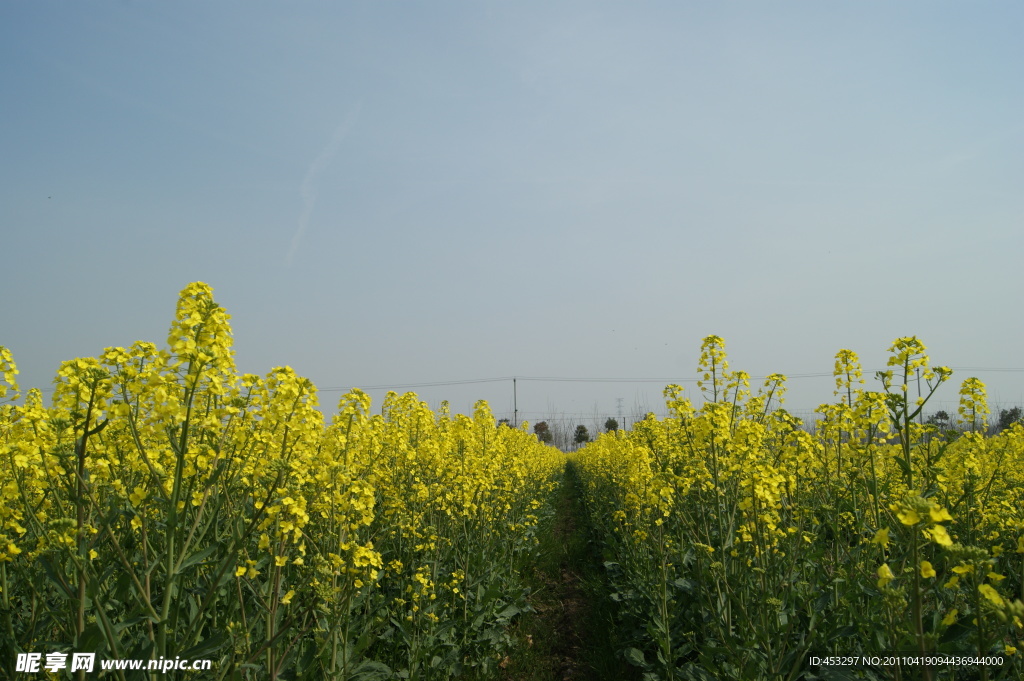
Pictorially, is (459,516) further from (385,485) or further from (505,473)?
(505,473)

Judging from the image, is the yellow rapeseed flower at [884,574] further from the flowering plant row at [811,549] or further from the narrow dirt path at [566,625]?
the narrow dirt path at [566,625]

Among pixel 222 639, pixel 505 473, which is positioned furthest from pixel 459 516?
pixel 222 639

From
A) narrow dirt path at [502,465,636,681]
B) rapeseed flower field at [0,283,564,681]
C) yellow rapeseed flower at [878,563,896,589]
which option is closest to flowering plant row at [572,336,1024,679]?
yellow rapeseed flower at [878,563,896,589]

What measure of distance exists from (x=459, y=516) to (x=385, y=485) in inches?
34.8

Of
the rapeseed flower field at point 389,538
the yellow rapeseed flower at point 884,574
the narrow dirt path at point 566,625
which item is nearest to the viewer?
the yellow rapeseed flower at point 884,574

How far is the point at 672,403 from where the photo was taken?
470 cm

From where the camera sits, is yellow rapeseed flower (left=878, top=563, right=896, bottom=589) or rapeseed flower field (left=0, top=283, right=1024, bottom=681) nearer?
yellow rapeseed flower (left=878, top=563, right=896, bottom=589)

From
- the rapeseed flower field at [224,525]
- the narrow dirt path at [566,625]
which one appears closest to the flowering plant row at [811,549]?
the narrow dirt path at [566,625]

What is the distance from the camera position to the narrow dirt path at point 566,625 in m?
5.09

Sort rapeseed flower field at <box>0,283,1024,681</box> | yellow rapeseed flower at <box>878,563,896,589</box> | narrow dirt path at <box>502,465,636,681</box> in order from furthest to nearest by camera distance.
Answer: narrow dirt path at <box>502,465,636,681</box>, rapeseed flower field at <box>0,283,1024,681</box>, yellow rapeseed flower at <box>878,563,896,589</box>

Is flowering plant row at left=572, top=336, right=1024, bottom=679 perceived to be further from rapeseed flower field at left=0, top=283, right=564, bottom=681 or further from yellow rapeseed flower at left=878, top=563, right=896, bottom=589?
rapeseed flower field at left=0, top=283, right=564, bottom=681

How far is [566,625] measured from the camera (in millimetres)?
6477

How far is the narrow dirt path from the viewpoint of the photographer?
5086mm

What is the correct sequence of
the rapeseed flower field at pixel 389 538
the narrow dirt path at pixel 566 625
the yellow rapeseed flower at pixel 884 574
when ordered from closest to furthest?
the yellow rapeseed flower at pixel 884 574, the rapeseed flower field at pixel 389 538, the narrow dirt path at pixel 566 625
